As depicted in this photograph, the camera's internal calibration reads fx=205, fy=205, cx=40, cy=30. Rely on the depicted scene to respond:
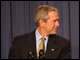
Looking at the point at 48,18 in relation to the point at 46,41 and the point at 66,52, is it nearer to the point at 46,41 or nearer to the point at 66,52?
the point at 46,41

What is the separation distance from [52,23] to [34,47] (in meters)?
0.26

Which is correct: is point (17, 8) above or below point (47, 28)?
above

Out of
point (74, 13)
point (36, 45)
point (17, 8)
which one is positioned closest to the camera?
point (36, 45)

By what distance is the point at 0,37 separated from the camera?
3.40 metres

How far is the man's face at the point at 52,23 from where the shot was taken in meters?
1.74

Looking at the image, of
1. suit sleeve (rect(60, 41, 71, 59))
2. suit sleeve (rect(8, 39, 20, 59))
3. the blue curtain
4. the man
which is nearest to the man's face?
the man

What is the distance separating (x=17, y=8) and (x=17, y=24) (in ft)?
0.85

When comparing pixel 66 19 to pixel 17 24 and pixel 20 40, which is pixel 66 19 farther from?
pixel 20 40

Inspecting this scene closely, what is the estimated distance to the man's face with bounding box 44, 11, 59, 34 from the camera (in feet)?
5.70

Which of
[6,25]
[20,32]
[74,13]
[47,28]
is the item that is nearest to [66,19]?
[74,13]

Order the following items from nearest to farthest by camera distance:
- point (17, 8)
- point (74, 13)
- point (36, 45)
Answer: point (36, 45) → point (74, 13) → point (17, 8)

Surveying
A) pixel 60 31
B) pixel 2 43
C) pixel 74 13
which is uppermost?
pixel 74 13

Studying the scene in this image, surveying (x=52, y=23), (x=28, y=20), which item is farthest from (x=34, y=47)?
(x=28, y=20)

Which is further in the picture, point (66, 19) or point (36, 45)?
point (66, 19)
